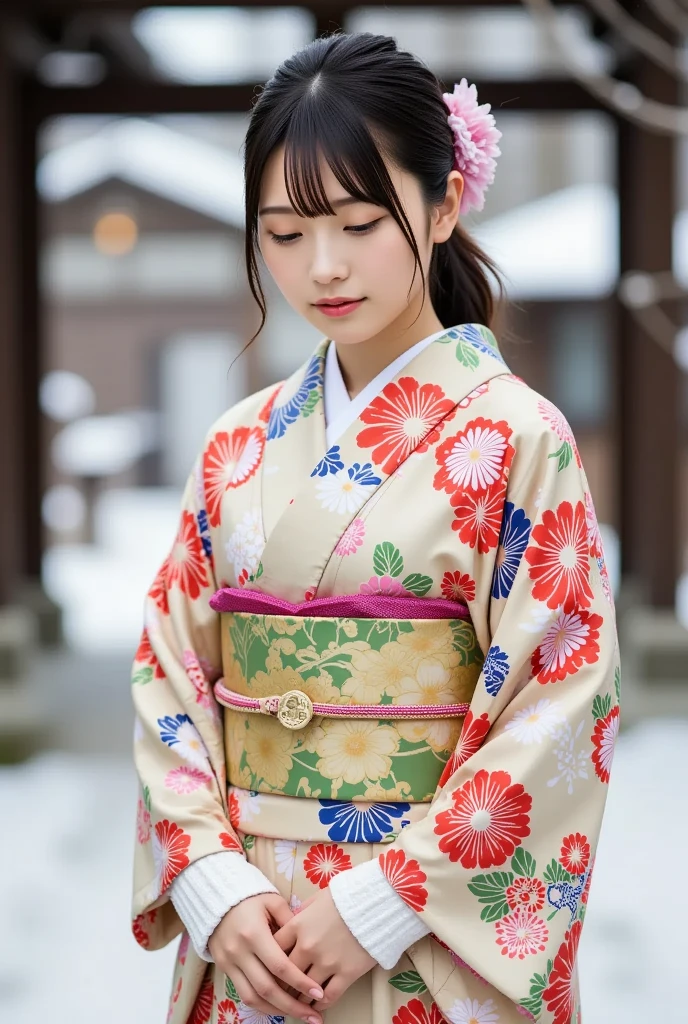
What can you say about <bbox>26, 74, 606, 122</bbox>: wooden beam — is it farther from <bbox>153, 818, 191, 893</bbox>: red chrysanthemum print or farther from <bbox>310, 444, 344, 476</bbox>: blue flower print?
<bbox>153, 818, 191, 893</bbox>: red chrysanthemum print

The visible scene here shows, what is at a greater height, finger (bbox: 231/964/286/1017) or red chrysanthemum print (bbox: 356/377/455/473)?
red chrysanthemum print (bbox: 356/377/455/473)

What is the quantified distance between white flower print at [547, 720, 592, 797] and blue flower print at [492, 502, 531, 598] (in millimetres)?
152

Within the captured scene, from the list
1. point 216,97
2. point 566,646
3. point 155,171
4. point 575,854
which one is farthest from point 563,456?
point 155,171

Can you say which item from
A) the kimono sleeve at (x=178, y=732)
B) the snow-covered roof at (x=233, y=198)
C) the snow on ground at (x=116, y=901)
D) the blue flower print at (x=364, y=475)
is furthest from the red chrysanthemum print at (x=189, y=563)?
the snow-covered roof at (x=233, y=198)

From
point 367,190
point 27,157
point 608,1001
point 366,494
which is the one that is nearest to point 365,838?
point 366,494

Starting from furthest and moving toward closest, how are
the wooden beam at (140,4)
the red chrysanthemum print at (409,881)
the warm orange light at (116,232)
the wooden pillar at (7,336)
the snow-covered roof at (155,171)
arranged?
the warm orange light at (116,232), the snow-covered roof at (155,171), the wooden pillar at (7,336), the wooden beam at (140,4), the red chrysanthemum print at (409,881)

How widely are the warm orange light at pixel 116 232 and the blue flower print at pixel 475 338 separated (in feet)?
46.6

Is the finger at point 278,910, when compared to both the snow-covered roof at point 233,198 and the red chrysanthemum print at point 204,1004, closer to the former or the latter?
the red chrysanthemum print at point 204,1004

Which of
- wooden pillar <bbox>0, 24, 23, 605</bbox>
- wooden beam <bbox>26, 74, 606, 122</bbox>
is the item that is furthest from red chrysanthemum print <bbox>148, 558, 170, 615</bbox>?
wooden beam <bbox>26, 74, 606, 122</bbox>

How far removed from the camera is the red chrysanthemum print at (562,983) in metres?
1.32

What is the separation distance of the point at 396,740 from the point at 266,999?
29cm

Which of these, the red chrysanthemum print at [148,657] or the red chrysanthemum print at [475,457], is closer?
the red chrysanthemum print at [475,457]

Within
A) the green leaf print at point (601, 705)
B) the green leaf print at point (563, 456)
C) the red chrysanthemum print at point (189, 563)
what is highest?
the green leaf print at point (563, 456)

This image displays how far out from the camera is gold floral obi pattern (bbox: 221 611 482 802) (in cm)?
135
